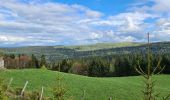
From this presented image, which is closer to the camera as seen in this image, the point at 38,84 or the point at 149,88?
the point at 149,88

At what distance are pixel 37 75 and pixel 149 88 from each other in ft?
163

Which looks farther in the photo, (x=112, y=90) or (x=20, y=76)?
(x=20, y=76)

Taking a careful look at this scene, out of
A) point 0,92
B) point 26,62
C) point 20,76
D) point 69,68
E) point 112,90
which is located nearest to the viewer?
point 0,92

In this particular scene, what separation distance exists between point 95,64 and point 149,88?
128 m

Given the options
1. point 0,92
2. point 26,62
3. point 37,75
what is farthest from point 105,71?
point 0,92

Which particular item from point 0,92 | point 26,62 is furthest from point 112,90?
point 26,62

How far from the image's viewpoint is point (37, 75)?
5888cm

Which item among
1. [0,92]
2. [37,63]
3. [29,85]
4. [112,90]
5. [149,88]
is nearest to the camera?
[149,88]

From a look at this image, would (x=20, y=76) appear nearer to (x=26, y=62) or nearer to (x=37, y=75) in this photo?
(x=37, y=75)

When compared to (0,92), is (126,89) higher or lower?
lower

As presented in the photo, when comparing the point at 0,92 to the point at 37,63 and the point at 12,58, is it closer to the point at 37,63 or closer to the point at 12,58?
the point at 37,63

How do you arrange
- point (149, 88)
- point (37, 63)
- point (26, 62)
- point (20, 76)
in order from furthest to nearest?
1. point (26, 62)
2. point (37, 63)
3. point (20, 76)
4. point (149, 88)

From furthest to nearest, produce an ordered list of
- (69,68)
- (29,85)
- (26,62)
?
(26,62)
(69,68)
(29,85)

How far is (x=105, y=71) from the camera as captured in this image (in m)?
138
